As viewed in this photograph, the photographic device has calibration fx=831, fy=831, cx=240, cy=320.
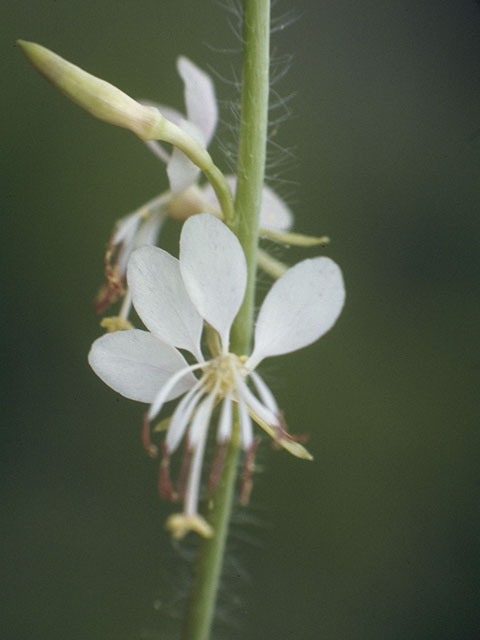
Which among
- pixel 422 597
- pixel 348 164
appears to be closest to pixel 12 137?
pixel 348 164

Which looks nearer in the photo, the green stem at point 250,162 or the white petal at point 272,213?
the green stem at point 250,162

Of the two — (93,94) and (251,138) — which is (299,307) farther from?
(93,94)

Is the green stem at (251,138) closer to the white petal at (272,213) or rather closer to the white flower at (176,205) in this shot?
the white flower at (176,205)

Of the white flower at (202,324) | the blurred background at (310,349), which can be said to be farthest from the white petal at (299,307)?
the blurred background at (310,349)

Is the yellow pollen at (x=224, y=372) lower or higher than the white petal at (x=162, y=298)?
lower

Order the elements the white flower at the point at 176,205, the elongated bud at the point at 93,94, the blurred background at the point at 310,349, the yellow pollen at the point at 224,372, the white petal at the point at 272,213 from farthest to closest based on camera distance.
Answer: the blurred background at the point at 310,349, the white petal at the point at 272,213, the white flower at the point at 176,205, the yellow pollen at the point at 224,372, the elongated bud at the point at 93,94

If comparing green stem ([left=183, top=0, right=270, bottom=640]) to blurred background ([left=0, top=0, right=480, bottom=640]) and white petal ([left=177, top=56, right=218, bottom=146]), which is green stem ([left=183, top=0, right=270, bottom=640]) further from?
blurred background ([left=0, top=0, right=480, bottom=640])

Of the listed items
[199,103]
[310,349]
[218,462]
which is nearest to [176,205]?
[199,103]
